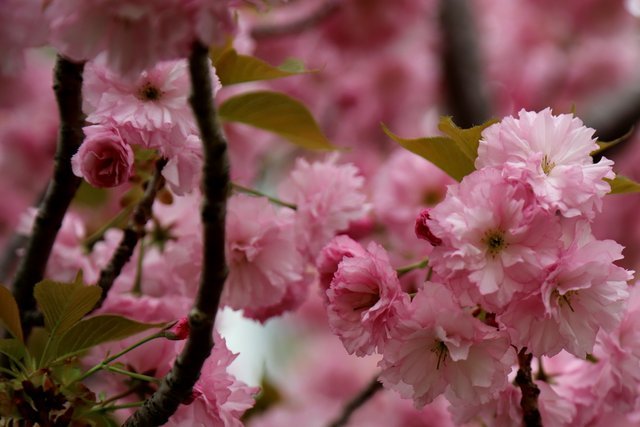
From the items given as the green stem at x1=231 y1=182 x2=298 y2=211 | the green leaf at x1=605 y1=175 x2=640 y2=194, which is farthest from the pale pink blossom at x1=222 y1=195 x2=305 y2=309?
the green leaf at x1=605 y1=175 x2=640 y2=194

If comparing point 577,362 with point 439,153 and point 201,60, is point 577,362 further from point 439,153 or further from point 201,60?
point 201,60

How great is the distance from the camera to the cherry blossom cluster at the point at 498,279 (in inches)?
30.3

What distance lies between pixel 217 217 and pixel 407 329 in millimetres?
255

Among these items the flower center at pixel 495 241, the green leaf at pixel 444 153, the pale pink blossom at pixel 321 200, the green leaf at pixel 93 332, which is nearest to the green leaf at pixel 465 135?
the green leaf at pixel 444 153

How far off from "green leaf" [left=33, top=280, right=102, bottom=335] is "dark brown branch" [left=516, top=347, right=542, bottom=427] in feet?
1.38

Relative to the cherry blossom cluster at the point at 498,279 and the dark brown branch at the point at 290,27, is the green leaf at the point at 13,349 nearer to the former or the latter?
the cherry blossom cluster at the point at 498,279

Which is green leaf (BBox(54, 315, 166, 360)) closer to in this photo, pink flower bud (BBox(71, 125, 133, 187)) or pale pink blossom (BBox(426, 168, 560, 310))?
pink flower bud (BBox(71, 125, 133, 187))

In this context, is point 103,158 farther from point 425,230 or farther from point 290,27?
point 290,27

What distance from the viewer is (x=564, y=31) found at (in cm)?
306

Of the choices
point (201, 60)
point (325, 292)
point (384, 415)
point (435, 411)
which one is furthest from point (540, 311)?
point (384, 415)

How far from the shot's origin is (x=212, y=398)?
0.85 metres

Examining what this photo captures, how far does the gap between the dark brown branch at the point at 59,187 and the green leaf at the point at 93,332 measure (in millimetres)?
151

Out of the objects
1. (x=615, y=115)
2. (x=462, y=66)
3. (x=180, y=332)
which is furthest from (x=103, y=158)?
(x=462, y=66)

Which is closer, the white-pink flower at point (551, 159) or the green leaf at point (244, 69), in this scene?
the white-pink flower at point (551, 159)
